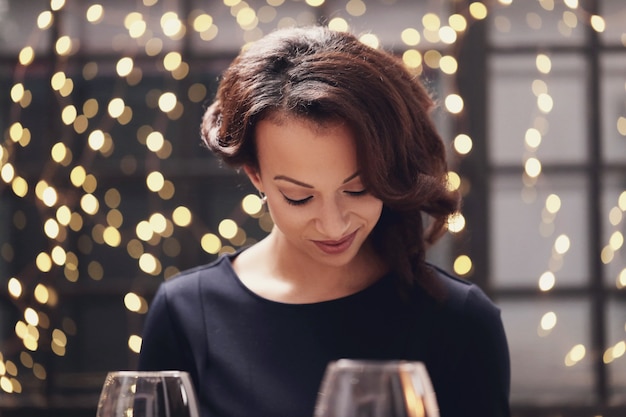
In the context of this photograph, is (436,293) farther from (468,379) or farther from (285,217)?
(285,217)

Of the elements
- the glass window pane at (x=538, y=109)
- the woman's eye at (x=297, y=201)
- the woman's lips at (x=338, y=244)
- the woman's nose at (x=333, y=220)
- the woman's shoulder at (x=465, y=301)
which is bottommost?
the woman's shoulder at (x=465, y=301)

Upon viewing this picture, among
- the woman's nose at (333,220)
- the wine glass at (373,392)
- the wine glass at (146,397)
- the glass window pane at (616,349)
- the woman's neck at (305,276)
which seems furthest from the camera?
the glass window pane at (616,349)

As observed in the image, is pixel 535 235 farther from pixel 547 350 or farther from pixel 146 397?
pixel 146 397

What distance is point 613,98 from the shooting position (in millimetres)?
2738

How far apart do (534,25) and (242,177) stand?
917mm

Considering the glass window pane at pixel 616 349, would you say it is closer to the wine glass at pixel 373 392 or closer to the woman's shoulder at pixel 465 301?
the woman's shoulder at pixel 465 301

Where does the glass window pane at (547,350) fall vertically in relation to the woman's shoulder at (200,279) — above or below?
below

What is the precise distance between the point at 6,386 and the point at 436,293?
67.9 inches

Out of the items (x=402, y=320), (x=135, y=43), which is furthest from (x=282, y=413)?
(x=135, y=43)

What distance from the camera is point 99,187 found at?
2.78m

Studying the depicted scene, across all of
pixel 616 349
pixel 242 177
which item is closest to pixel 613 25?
pixel 616 349

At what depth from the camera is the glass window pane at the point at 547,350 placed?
2703 millimetres

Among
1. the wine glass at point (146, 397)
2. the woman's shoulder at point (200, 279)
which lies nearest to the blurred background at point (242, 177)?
the woman's shoulder at point (200, 279)

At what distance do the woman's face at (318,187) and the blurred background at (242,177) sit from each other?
1437 millimetres
